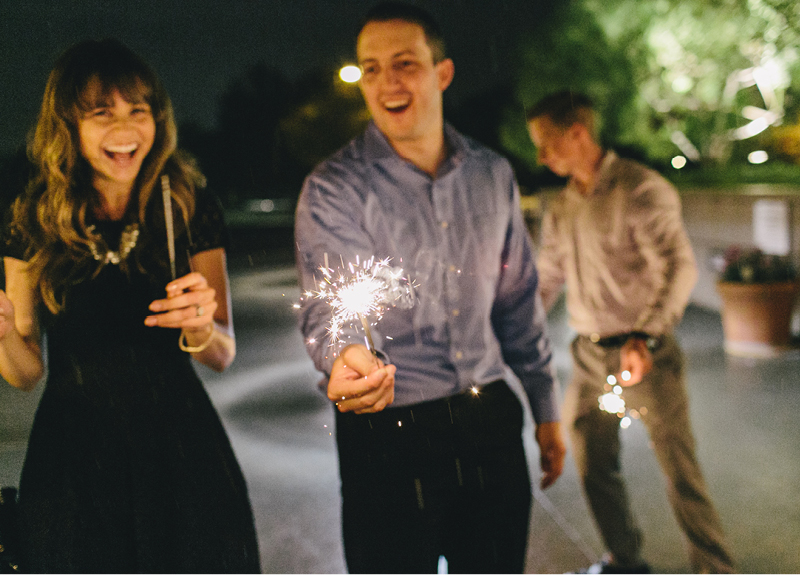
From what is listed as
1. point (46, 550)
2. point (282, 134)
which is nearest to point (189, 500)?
point (46, 550)

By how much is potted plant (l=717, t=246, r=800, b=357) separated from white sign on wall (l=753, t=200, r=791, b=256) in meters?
1.00

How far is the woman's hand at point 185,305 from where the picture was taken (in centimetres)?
156

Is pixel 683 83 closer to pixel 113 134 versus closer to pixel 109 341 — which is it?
pixel 113 134

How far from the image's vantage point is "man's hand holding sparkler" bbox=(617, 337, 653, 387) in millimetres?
2432

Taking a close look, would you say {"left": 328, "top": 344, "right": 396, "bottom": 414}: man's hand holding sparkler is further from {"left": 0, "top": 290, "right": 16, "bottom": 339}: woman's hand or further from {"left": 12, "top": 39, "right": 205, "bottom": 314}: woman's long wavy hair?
{"left": 0, "top": 290, "right": 16, "bottom": 339}: woman's hand

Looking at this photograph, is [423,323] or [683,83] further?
[683,83]

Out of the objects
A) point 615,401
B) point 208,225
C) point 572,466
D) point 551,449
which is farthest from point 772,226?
point 208,225

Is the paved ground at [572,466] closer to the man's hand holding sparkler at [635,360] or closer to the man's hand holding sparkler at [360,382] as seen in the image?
the man's hand holding sparkler at [360,382]

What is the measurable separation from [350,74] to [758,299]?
4.08 metres

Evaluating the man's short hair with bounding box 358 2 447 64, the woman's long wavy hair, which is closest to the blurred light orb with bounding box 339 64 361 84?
the man's short hair with bounding box 358 2 447 64

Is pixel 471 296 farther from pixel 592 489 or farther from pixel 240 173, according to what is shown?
pixel 592 489

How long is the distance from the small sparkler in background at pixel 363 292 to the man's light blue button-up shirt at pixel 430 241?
0.03 m

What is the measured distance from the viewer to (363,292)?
169 cm

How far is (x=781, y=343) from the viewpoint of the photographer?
4.72 meters
